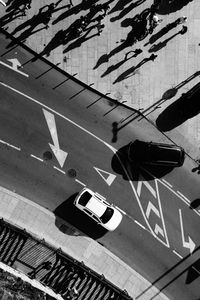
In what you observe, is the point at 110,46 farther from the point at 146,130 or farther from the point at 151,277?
the point at 151,277

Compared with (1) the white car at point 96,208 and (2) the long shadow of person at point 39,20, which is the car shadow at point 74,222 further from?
(2) the long shadow of person at point 39,20

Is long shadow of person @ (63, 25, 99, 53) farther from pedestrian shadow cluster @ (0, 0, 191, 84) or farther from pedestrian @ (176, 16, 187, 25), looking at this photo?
pedestrian @ (176, 16, 187, 25)

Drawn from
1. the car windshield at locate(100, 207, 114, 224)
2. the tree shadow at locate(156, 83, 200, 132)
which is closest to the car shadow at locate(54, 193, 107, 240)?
the car windshield at locate(100, 207, 114, 224)

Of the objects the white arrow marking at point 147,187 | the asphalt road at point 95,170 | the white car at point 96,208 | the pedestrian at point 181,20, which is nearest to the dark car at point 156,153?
the asphalt road at point 95,170

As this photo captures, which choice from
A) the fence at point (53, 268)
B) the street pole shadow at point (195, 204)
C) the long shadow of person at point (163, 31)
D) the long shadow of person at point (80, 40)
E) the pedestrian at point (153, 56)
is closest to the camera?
the fence at point (53, 268)

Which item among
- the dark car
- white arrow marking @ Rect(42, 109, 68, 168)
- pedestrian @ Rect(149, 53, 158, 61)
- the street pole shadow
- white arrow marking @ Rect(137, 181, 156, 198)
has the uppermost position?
pedestrian @ Rect(149, 53, 158, 61)

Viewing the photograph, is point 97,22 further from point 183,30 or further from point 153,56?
point 183,30
